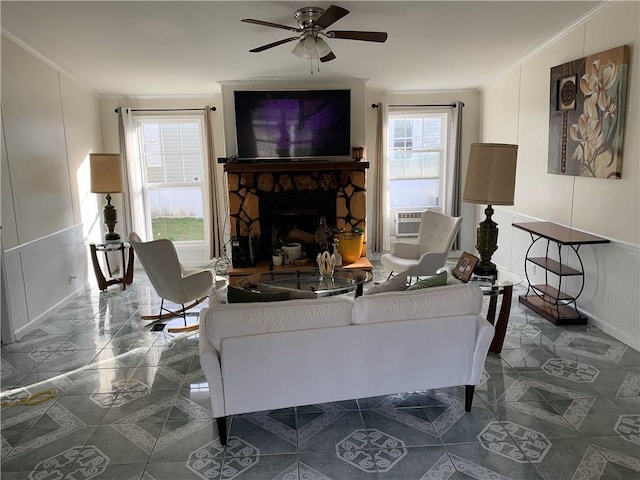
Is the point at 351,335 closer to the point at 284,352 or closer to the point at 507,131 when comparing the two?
the point at 284,352

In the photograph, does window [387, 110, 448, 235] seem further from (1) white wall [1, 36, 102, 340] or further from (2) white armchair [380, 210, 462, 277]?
(1) white wall [1, 36, 102, 340]

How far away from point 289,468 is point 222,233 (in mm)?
4865

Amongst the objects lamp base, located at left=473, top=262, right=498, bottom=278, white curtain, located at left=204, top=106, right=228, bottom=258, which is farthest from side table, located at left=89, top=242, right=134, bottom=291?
lamp base, located at left=473, top=262, right=498, bottom=278

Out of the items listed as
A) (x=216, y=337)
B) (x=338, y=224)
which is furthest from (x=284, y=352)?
(x=338, y=224)

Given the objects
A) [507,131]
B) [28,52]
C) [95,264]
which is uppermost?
[28,52]

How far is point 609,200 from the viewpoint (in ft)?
12.1

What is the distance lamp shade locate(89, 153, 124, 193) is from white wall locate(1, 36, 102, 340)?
0.72ft

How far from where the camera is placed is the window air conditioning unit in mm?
6918

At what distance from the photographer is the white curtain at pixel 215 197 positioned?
6.55m

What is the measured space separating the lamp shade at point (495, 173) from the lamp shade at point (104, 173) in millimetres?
4222

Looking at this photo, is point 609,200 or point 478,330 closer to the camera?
point 478,330

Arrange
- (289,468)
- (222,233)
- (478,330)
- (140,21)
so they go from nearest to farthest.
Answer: (289,468) < (478,330) < (140,21) < (222,233)

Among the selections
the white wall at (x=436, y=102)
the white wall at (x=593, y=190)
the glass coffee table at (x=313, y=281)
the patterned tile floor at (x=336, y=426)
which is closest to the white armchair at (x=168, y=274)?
the glass coffee table at (x=313, y=281)

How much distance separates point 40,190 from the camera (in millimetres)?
4488
